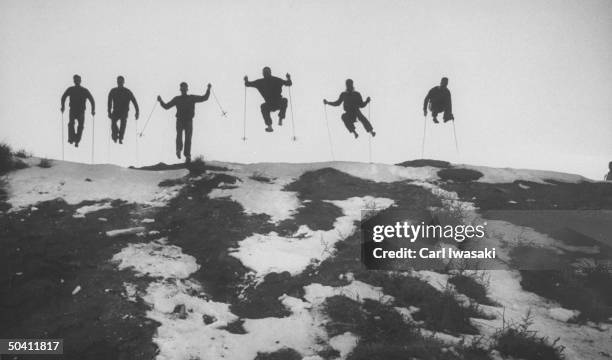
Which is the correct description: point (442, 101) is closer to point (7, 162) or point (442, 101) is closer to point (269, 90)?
point (269, 90)

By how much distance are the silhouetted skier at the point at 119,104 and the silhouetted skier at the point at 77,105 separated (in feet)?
1.71

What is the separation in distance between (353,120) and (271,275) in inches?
331

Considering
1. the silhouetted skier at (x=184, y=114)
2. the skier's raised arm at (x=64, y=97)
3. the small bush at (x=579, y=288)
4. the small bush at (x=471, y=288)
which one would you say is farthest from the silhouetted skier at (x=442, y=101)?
the skier's raised arm at (x=64, y=97)

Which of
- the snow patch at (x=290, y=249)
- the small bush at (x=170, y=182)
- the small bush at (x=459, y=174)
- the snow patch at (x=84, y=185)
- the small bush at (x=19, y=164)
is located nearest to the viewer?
the snow patch at (x=290, y=249)

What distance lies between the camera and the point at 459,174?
1219cm

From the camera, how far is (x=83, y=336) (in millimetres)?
5215

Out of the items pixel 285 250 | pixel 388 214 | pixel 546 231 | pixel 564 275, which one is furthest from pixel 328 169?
pixel 564 275

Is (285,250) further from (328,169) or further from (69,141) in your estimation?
(69,141)

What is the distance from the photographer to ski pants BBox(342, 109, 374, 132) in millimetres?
14039

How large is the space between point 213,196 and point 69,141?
5.62 metres

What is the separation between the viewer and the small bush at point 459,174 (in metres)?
12.0

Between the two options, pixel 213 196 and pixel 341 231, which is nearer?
pixel 341 231

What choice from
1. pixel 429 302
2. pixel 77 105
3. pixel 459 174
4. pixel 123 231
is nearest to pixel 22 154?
pixel 77 105

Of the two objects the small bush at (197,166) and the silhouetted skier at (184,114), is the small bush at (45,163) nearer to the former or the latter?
the silhouetted skier at (184,114)
